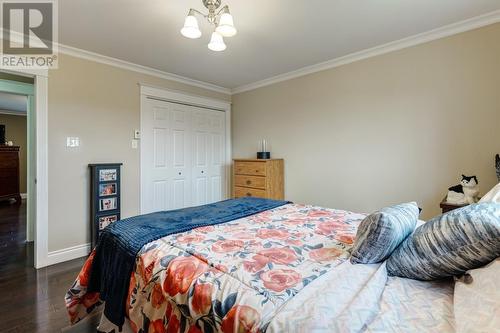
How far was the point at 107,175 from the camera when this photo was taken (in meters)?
2.98

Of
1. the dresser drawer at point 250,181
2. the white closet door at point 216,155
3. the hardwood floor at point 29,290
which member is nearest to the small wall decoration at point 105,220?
the hardwood floor at point 29,290

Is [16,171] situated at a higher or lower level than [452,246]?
higher

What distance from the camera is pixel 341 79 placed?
313cm

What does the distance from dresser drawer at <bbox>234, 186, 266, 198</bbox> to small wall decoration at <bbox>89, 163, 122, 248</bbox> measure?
5.30ft

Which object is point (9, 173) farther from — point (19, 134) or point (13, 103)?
point (13, 103)

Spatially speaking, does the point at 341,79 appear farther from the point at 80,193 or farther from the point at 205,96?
the point at 80,193

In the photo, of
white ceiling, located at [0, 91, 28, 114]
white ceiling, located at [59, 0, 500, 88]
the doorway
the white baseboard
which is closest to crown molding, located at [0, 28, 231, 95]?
white ceiling, located at [59, 0, 500, 88]

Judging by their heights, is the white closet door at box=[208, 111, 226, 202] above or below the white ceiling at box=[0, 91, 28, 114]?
below

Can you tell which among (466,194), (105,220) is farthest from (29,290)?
(466,194)

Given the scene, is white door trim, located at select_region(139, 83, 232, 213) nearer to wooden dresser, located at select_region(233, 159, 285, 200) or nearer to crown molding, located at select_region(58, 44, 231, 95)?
crown molding, located at select_region(58, 44, 231, 95)

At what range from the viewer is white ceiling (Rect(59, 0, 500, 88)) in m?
2.03

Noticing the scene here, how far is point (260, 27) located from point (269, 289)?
2250mm

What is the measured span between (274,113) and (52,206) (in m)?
3.01

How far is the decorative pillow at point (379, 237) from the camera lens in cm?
104
